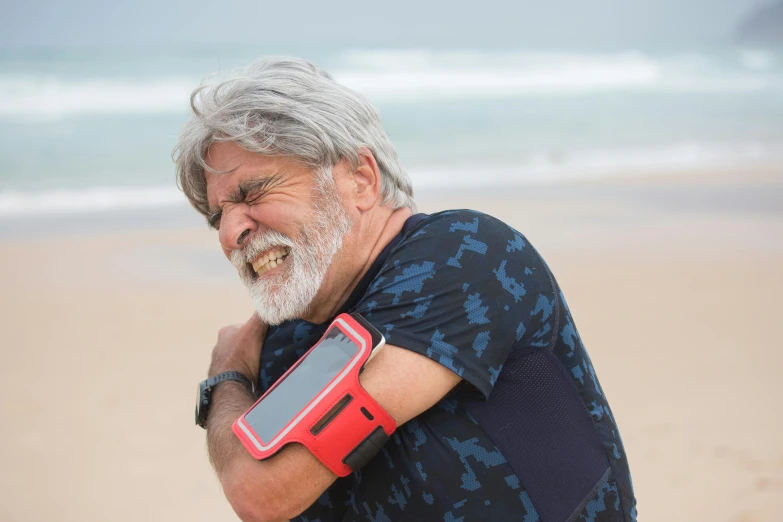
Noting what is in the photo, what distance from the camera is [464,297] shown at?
1.66 meters

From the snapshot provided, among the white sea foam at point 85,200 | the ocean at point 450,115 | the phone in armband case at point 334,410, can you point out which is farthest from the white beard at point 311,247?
the white sea foam at point 85,200

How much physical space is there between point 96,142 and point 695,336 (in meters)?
10.4

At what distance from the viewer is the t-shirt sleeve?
1.62 metres

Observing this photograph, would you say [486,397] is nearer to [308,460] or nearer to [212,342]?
[308,460]

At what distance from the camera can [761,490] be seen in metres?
3.99

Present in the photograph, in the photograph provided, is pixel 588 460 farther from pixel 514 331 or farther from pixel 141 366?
pixel 141 366

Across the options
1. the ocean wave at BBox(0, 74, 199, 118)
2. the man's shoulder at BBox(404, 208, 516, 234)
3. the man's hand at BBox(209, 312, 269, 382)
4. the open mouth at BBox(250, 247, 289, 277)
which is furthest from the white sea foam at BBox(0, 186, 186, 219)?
the man's shoulder at BBox(404, 208, 516, 234)

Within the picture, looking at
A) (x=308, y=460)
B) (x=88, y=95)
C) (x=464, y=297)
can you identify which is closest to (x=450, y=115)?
(x=88, y=95)

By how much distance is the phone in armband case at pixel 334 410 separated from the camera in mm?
1587

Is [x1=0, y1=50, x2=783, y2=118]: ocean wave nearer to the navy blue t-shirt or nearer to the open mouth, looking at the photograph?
the open mouth

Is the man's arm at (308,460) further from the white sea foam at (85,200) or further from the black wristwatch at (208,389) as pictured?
the white sea foam at (85,200)

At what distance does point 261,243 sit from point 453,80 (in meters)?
20.2

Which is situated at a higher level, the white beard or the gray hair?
the gray hair

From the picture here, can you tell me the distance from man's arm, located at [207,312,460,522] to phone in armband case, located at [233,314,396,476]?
0.07ft
